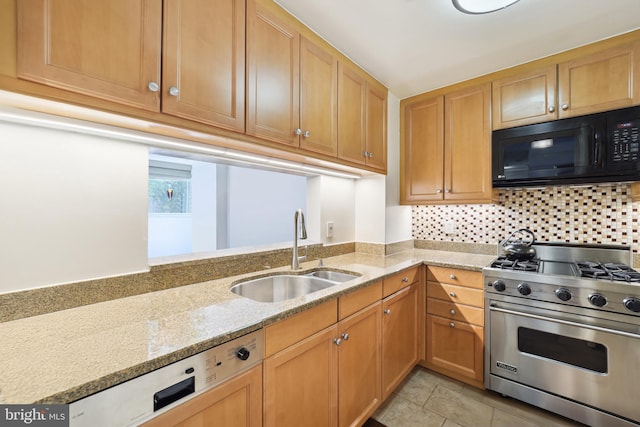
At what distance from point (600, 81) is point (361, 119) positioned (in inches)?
60.6

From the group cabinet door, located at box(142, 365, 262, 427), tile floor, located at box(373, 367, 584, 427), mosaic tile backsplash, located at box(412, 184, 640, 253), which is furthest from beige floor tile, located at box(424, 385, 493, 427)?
cabinet door, located at box(142, 365, 262, 427)

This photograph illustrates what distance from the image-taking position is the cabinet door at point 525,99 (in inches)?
76.3

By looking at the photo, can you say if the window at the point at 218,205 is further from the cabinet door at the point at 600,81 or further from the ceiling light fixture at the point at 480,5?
the cabinet door at the point at 600,81

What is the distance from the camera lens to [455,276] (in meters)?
2.06

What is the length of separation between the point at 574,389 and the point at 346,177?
2.05 meters

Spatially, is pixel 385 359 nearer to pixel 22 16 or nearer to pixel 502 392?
pixel 502 392

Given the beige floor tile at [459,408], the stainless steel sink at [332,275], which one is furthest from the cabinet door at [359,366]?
the beige floor tile at [459,408]

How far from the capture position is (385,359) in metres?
1.77

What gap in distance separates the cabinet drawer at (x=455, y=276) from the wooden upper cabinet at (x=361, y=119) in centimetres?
93

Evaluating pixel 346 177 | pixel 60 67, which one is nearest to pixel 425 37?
pixel 346 177

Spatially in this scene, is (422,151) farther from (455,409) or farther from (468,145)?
(455,409)

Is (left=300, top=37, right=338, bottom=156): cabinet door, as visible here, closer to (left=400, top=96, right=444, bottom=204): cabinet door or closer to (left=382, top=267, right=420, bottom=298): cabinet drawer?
(left=382, top=267, right=420, bottom=298): cabinet drawer

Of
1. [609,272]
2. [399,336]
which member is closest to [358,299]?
[399,336]

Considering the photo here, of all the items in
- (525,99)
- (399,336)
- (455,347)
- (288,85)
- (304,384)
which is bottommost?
(455,347)
